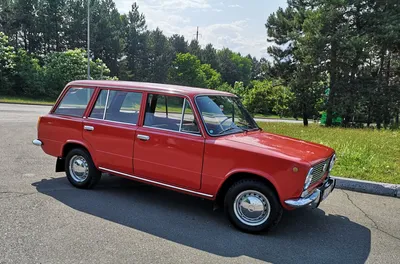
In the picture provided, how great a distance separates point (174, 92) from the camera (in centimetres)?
458

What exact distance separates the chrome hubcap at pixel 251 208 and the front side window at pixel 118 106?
1.94 metres

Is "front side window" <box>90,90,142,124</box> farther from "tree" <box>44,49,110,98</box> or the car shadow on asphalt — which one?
"tree" <box>44,49,110,98</box>

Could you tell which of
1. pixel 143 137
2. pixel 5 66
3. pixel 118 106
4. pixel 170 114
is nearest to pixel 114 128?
pixel 118 106

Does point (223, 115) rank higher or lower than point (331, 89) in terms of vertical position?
lower

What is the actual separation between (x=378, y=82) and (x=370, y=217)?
20.6 meters

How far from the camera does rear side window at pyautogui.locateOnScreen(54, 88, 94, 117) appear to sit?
5.32m

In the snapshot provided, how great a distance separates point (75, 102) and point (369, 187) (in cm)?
542

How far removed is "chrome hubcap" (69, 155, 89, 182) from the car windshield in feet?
7.46

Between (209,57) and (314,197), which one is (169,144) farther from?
(209,57)

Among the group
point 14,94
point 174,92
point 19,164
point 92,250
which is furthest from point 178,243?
point 14,94

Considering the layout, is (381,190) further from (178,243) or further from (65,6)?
(65,6)

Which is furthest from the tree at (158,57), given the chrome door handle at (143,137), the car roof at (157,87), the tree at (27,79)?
the chrome door handle at (143,137)

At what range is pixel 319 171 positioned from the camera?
412 cm

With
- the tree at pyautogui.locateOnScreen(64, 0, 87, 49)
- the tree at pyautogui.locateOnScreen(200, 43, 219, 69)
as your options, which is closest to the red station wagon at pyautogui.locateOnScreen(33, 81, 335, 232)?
the tree at pyautogui.locateOnScreen(64, 0, 87, 49)
